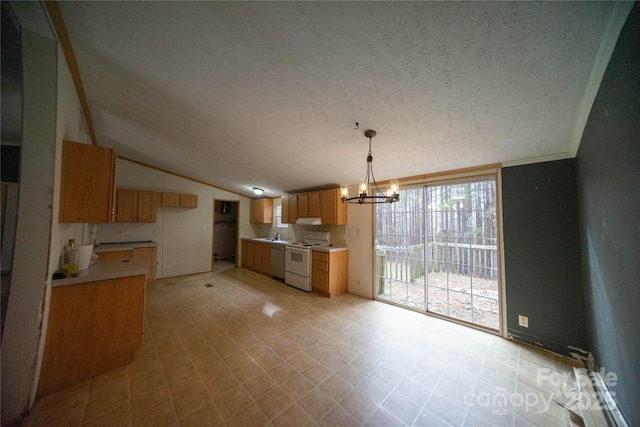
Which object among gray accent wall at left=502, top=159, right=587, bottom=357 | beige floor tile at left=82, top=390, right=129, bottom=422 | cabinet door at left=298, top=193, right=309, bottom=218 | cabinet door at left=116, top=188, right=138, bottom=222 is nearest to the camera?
beige floor tile at left=82, top=390, right=129, bottom=422

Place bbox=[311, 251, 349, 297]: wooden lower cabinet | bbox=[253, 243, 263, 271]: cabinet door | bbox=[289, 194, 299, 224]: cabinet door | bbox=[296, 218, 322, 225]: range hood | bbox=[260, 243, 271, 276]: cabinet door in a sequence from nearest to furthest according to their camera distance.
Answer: bbox=[311, 251, 349, 297]: wooden lower cabinet < bbox=[296, 218, 322, 225]: range hood < bbox=[289, 194, 299, 224]: cabinet door < bbox=[260, 243, 271, 276]: cabinet door < bbox=[253, 243, 263, 271]: cabinet door

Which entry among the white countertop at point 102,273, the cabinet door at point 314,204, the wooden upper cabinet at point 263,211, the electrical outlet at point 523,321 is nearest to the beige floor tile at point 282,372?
the white countertop at point 102,273

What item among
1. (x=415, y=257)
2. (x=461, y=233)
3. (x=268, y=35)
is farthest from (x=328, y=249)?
(x=268, y=35)

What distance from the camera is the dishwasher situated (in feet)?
16.4

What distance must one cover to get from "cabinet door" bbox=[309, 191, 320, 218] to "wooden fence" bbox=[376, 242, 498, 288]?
154 cm

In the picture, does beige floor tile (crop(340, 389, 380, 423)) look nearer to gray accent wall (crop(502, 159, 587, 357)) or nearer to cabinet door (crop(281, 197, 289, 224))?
gray accent wall (crop(502, 159, 587, 357))

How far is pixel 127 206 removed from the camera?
4508mm

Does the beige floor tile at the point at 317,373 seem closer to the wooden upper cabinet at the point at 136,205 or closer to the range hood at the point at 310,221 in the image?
the range hood at the point at 310,221

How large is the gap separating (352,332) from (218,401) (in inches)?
64.5

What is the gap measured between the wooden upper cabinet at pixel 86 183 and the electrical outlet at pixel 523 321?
4591 mm

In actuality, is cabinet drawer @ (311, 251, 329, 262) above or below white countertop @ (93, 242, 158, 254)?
below

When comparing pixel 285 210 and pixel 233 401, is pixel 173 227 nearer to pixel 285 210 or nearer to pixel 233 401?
pixel 285 210

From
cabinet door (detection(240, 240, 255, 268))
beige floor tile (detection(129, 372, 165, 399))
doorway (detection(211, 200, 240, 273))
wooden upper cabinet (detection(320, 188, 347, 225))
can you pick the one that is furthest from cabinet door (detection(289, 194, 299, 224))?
beige floor tile (detection(129, 372, 165, 399))

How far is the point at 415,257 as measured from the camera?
11.5 ft
